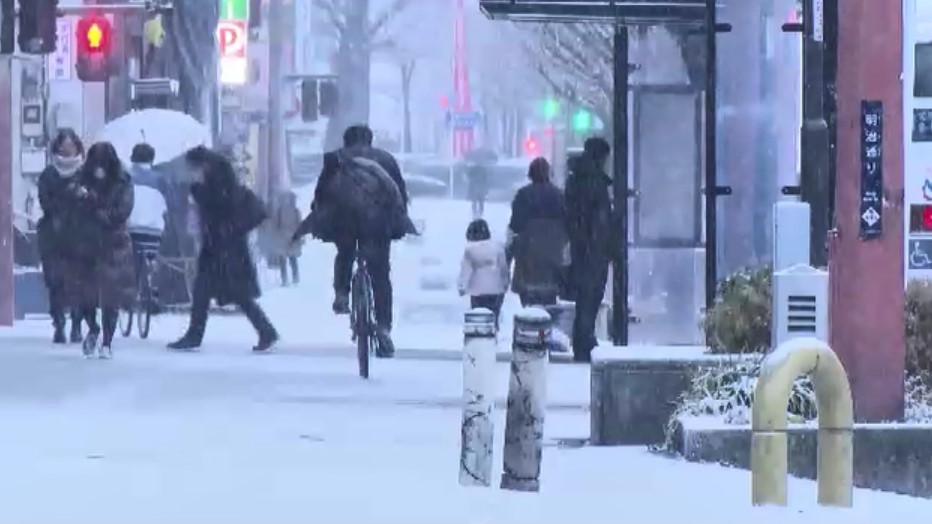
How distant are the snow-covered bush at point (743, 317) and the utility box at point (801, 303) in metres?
1.31

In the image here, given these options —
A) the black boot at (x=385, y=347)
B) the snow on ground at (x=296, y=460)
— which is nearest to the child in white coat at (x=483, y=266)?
the black boot at (x=385, y=347)

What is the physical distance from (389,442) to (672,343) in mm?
6641

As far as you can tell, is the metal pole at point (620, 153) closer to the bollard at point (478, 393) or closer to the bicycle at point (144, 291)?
the bicycle at point (144, 291)

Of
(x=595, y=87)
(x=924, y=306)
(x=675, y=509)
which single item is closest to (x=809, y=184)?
(x=924, y=306)

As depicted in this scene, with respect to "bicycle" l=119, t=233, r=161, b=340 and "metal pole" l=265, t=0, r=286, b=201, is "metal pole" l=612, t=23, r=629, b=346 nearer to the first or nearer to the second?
"bicycle" l=119, t=233, r=161, b=340

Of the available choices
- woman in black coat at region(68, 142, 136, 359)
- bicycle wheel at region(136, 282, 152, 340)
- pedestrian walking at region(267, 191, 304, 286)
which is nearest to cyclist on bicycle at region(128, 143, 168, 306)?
bicycle wheel at region(136, 282, 152, 340)

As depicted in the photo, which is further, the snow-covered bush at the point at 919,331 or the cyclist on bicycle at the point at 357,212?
the cyclist on bicycle at the point at 357,212

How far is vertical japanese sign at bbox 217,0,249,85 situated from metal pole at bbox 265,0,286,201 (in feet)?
3.88

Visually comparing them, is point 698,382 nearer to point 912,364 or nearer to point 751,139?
point 912,364

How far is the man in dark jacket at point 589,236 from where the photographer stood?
19094mm

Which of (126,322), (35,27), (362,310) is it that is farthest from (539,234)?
(35,27)

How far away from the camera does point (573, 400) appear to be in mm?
15883

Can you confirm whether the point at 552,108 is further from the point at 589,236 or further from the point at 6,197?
the point at 589,236

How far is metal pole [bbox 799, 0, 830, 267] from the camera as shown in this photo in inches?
458
